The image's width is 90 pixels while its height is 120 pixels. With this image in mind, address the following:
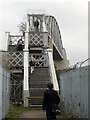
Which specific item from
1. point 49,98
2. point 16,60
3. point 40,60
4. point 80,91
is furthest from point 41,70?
point 49,98

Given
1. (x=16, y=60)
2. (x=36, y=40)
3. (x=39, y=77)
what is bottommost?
(x=39, y=77)

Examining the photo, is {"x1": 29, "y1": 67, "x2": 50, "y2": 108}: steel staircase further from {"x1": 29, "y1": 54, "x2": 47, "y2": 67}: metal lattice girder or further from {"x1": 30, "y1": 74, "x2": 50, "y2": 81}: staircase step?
{"x1": 29, "y1": 54, "x2": 47, "y2": 67}: metal lattice girder

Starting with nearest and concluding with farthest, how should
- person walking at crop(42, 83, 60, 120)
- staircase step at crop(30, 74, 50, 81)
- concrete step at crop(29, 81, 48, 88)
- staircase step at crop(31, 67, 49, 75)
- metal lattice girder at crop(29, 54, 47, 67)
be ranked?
person walking at crop(42, 83, 60, 120), concrete step at crop(29, 81, 48, 88), staircase step at crop(30, 74, 50, 81), staircase step at crop(31, 67, 49, 75), metal lattice girder at crop(29, 54, 47, 67)

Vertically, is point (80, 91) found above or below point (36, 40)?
below

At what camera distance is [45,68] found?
29.1 meters

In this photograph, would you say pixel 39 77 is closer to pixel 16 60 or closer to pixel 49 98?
pixel 16 60

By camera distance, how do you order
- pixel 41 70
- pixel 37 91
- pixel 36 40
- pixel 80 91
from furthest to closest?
pixel 36 40 < pixel 41 70 < pixel 37 91 < pixel 80 91

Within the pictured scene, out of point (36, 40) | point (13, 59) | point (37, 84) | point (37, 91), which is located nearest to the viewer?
point (37, 91)

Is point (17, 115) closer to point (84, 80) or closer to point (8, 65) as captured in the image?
point (84, 80)

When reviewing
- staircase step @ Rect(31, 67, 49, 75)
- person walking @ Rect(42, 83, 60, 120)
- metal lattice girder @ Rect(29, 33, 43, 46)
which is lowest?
person walking @ Rect(42, 83, 60, 120)

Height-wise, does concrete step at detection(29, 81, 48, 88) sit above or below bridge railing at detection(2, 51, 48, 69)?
below

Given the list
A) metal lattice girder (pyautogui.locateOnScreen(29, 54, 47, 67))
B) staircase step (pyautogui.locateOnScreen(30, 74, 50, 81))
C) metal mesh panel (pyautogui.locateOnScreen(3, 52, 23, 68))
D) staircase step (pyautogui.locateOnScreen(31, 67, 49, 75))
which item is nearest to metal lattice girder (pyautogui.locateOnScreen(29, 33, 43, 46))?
metal lattice girder (pyautogui.locateOnScreen(29, 54, 47, 67))

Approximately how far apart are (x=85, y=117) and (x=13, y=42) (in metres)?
25.5

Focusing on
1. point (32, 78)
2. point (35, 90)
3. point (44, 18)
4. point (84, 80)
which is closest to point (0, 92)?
point (84, 80)
